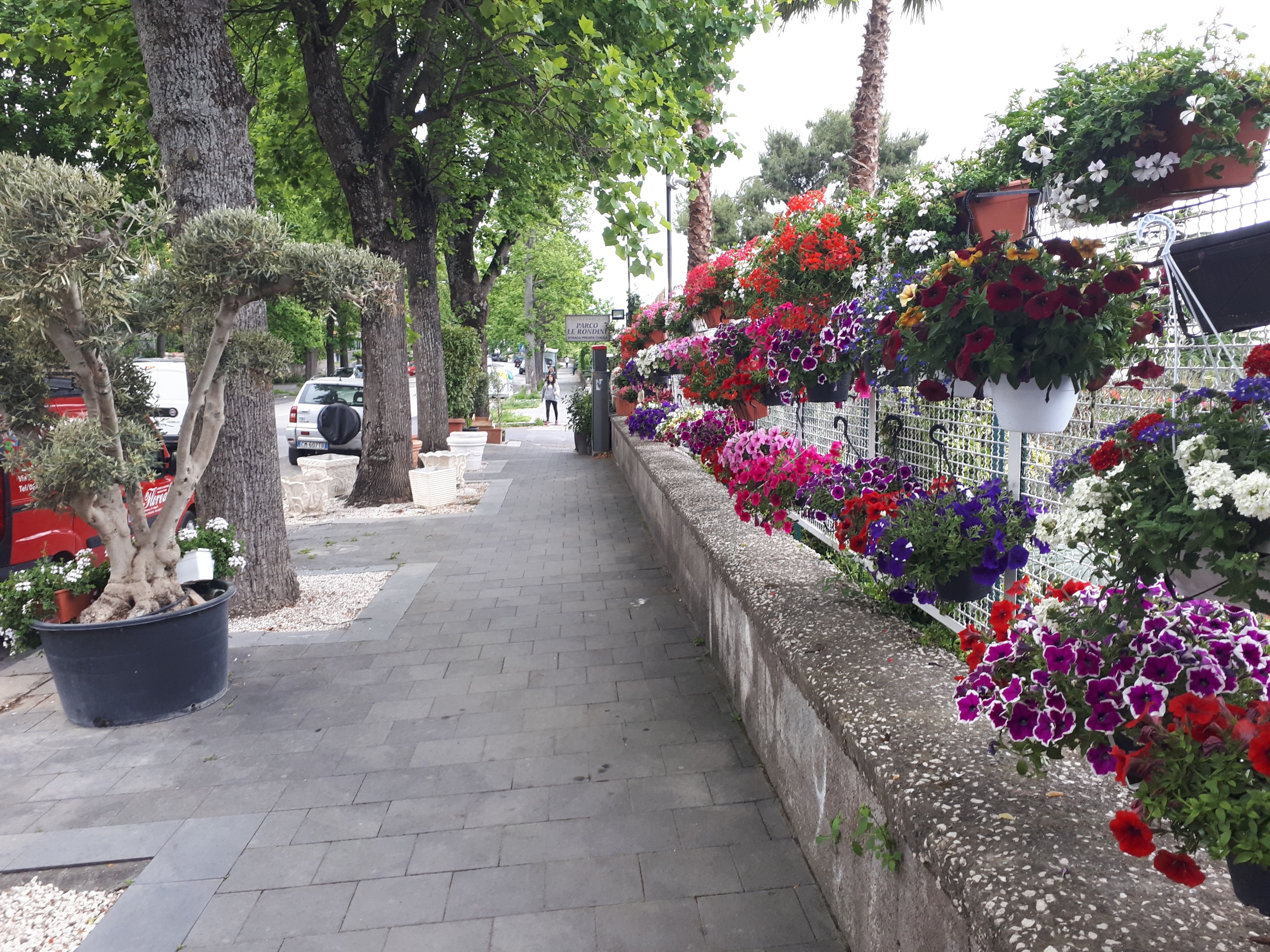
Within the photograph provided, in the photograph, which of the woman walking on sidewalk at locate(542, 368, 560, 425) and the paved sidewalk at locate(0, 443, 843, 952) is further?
the woman walking on sidewalk at locate(542, 368, 560, 425)

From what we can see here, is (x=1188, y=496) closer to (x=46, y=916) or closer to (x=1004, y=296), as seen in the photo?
(x=1004, y=296)

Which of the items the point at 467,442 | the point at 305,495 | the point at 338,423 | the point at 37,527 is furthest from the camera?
the point at 467,442

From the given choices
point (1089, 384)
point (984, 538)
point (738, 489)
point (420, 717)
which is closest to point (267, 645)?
point (420, 717)

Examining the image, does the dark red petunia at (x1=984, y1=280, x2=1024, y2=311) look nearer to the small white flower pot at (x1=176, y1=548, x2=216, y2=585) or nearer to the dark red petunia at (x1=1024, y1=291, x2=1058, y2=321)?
the dark red petunia at (x1=1024, y1=291, x2=1058, y2=321)

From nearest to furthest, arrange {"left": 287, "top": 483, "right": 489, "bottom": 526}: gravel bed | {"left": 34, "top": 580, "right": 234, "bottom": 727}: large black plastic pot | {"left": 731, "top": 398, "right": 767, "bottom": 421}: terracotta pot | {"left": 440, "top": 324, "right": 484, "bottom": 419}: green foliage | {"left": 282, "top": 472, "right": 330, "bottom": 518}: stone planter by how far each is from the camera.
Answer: {"left": 34, "top": 580, "right": 234, "bottom": 727}: large black plastic pot → {"left": 731, "top": 398, "right": 767, "bottom": 421}: terracotta pot → {"left": 287, "top": 483, "right": 489, "bottom": 526}: gravel bed → {"left": 282, "top": 472, "right": 330, "bottom": 518}: stone planter → {"left": 440, "top": 324, "right": 484, "bottom": 419}: green foliage

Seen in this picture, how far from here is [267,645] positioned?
18.5 feet

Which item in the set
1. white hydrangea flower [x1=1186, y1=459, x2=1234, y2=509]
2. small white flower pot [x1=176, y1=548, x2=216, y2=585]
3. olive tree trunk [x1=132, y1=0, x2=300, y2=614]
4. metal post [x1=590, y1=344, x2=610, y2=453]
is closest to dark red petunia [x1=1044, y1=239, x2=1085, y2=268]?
white hydrangea flower [x1=1186, y1=459, x2=1234, y2=509]

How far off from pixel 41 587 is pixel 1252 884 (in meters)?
5.32

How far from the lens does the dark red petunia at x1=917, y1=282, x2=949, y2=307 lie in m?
2.29

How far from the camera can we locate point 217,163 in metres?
5.64

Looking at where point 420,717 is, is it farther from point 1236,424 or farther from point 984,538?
point 1236,424

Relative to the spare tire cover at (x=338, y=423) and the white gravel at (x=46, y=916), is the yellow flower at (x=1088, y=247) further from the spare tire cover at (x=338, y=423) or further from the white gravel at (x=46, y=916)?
the spare tire cover at (x=338, y=423)

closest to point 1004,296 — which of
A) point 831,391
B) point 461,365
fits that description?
point 831,391

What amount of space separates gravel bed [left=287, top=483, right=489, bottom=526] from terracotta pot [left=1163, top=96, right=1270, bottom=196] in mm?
9490
